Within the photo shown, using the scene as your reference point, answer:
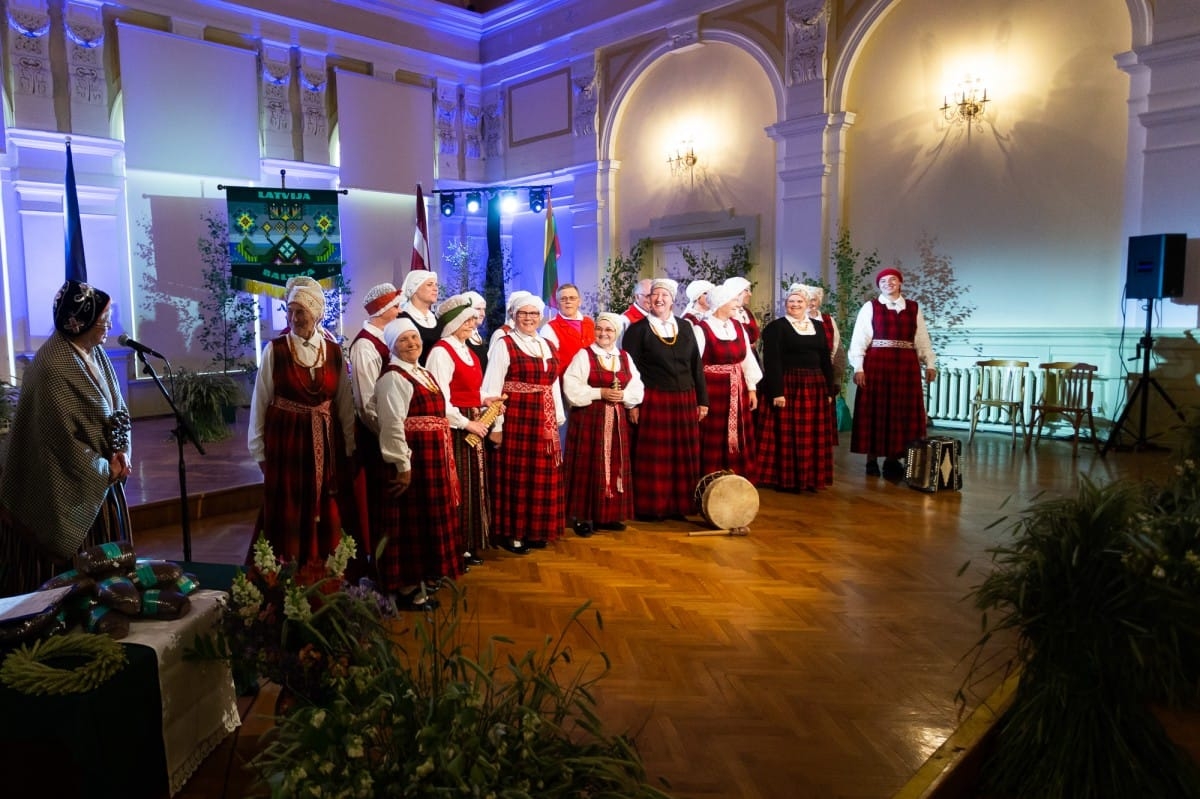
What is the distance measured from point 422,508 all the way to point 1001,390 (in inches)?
252

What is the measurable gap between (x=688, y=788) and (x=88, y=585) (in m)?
1.63

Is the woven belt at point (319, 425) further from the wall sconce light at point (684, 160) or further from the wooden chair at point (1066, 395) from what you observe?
the wall sconce light at point (684, 160)

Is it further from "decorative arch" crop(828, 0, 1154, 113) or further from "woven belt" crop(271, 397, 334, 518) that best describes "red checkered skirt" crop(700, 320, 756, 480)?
"decorative arch" crop(828, 0, 1154, 113)

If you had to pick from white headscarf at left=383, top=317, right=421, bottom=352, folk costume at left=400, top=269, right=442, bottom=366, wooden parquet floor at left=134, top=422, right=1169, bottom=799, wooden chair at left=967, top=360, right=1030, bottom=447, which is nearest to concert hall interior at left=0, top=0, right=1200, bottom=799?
wooden parquet floor at left=134, top=422, right=1169, bottom=799

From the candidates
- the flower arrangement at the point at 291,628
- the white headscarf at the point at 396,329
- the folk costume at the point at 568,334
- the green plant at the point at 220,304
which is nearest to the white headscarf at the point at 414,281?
the white headscarf at the point at 396,329

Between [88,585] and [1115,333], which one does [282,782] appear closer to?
[88,585]

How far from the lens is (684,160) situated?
1053cm

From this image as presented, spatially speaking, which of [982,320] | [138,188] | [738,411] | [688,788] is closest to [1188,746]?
[688,788]

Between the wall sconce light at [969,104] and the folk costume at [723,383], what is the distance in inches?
163

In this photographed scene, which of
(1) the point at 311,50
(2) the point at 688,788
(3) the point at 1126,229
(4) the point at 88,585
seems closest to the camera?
(4) the point at 88,585

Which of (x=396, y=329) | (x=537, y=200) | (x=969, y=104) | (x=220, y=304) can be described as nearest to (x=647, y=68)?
(x=537, y=200)

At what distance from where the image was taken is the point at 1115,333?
7.05 m

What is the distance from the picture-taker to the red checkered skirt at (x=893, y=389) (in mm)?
6078

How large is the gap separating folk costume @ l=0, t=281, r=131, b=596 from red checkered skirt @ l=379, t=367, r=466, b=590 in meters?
1.14
